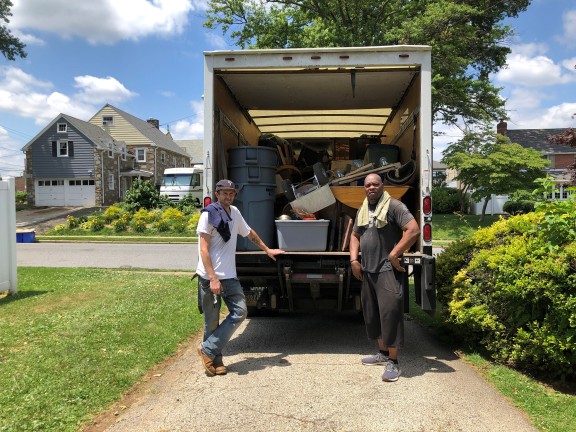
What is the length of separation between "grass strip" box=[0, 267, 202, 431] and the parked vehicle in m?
20.0

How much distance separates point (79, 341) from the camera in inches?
205

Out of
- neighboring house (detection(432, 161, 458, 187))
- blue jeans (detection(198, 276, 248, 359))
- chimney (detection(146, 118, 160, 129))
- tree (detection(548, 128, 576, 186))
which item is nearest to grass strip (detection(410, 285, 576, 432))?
blue jeans (detection(198, 276, 248, 359))

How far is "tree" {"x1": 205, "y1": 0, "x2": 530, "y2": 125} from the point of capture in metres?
21.3

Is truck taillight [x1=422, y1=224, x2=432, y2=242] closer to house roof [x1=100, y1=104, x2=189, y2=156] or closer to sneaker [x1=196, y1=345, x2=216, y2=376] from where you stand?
sneaker [x1=196, y1=345, x2=216, y2=376]

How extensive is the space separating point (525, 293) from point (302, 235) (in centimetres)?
216

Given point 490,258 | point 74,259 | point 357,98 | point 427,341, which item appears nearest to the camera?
point 490,258

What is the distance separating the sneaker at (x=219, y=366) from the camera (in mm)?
4516

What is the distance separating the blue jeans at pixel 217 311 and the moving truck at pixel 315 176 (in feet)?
1.95

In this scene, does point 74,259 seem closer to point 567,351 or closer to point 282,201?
point 282,201

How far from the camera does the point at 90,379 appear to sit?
4.17 meters

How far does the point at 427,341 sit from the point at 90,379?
3764 millimetres

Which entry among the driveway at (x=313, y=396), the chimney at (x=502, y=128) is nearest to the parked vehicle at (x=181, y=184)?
the driveway at (x=313, y=396)

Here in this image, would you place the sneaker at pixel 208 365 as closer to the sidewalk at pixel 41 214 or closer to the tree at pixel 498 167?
the tree at pixel 498 167

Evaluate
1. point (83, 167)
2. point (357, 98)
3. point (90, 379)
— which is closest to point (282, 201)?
point (357, 98)
